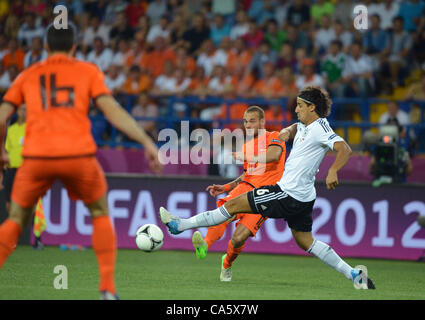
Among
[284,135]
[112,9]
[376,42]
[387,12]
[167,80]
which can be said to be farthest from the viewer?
[112,9]

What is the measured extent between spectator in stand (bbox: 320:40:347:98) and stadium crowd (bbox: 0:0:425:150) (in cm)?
2

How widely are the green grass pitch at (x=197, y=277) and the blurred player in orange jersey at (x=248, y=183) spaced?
36cm

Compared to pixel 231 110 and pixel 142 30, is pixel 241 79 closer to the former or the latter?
pixel 231 110

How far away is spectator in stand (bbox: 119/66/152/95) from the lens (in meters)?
17.3

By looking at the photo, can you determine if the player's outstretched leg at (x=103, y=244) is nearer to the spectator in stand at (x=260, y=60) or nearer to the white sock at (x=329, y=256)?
the white sock at (x=329, y=256)

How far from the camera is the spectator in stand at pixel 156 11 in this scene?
19.2 m

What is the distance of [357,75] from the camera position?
16.0 meters

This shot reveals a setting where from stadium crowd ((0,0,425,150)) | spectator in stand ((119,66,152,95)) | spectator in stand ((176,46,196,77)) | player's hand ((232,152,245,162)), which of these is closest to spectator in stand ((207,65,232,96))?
stadium crowd ((0,0,425,150))

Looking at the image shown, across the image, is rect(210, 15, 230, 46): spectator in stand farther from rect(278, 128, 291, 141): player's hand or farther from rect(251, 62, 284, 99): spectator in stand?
rect(278, 128, 291, 141): player's hand

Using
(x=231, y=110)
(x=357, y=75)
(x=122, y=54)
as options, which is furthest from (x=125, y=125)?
(x=122, y=54)

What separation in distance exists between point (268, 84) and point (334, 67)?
1.34 meters

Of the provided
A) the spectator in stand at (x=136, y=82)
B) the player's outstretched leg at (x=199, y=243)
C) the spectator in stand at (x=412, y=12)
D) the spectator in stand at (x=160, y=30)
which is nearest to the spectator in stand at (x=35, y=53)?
the spectator in stand at (x=136, y=82)

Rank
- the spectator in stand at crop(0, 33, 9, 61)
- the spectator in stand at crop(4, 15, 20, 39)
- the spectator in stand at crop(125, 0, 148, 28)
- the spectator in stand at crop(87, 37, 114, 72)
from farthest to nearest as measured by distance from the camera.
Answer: the spectator in stand at crop(4, 15, 20, 39) < the spectator in stand at crop(125, 0, 148, 28) < the spectator in stand at crop(0, 33, 9, 61) < the spectator in stand at crop(87, 37, 114, 72)

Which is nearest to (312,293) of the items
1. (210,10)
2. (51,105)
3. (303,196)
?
(303,196)
